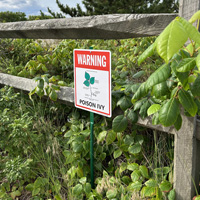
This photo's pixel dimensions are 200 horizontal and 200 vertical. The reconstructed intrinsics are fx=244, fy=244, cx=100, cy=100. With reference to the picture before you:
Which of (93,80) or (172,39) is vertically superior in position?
(172,39)

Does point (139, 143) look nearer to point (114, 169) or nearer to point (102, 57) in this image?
point (114, 169)

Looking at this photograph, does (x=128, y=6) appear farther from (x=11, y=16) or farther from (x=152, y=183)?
(x=152, y=183)

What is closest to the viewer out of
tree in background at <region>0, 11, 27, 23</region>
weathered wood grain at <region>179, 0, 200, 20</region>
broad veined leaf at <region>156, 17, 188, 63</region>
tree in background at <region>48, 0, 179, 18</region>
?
broad veined leaf at <region>156, 17, 188, 63</region>

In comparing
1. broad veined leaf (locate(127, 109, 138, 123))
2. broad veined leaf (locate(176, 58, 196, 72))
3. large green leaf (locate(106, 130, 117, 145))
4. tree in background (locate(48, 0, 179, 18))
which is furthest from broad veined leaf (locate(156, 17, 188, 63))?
tree in background (locate(48, 0, 179, 18))

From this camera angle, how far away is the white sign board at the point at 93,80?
65.8 inches

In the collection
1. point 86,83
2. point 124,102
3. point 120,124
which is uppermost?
point 86,83

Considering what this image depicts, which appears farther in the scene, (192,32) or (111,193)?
(111,193)

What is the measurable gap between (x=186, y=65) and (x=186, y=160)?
2.59ft

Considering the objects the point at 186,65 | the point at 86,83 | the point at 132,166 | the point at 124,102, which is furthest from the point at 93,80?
the point at 186,65

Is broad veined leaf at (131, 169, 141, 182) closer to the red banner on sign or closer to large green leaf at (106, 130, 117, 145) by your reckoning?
large green leaf at (106, 130, 117, 145)

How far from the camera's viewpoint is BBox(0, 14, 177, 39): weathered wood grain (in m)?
1.43

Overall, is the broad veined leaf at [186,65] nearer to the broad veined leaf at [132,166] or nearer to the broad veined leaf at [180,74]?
the broad veined leaf at [180,74]

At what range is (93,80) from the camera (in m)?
1.77

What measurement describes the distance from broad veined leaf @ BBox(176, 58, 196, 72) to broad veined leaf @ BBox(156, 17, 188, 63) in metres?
0.22
